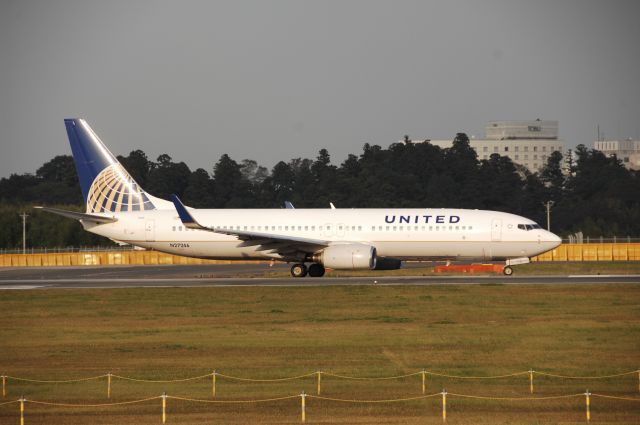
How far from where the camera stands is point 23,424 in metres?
20.4

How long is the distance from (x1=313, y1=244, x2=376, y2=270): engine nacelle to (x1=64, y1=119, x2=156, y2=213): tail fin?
1218cm

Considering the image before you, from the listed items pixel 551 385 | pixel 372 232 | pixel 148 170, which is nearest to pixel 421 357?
pixel 551 385

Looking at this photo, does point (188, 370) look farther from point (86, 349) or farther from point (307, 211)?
point (307, 211)

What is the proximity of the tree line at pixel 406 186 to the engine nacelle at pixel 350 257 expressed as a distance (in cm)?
7318

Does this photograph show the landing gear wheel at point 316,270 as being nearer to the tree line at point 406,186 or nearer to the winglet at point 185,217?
the winglet at point 185,217

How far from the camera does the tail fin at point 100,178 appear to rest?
57.6 meters

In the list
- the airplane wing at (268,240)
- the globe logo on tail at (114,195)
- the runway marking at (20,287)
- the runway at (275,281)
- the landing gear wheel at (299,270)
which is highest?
the globe logo on tail at (114,195)

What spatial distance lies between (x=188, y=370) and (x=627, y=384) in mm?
10887

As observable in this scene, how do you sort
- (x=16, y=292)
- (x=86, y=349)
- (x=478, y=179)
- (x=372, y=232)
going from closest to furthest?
(x=86, y=349)
(x=16, y=292)
(x=372, y=232)
(x=478, y=179)

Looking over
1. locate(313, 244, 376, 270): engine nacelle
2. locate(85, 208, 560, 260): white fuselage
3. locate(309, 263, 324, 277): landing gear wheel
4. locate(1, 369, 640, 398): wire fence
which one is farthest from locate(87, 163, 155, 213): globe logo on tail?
locate(1, 369, 640, 398): wire fence

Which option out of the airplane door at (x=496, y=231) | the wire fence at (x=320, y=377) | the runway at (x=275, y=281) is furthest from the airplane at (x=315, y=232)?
the wire fence at (x=320, y=377)

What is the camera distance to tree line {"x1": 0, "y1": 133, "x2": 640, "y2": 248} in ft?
Result: 442

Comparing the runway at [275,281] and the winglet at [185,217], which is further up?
the winglet at [185,217]

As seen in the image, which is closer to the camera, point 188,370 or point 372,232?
point 188,370
